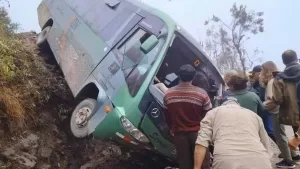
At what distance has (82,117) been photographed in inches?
201

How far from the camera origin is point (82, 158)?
225 inches

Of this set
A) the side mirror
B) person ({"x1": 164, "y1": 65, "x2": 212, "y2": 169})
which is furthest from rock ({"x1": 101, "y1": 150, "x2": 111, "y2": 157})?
the side mirror

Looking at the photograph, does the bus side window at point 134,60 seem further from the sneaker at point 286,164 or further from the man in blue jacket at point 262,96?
the sneaker at point 286,164

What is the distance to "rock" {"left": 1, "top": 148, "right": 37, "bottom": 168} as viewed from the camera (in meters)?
4.75

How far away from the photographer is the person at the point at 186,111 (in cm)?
432

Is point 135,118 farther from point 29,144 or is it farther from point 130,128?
point 29,144

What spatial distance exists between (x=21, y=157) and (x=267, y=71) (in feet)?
12.9

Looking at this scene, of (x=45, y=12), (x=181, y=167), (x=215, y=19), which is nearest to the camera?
(x=181, y=167)

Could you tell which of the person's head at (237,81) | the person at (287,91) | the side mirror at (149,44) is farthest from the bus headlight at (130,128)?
the person at (287,91)

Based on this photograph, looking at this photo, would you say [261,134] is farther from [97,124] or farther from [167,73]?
[167,73]

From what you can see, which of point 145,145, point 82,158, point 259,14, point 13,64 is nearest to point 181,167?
point 145,145

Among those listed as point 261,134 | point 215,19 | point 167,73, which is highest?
point 261,134

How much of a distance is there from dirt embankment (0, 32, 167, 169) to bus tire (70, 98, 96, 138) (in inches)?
22.3

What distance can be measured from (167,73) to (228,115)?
10.2 feet
